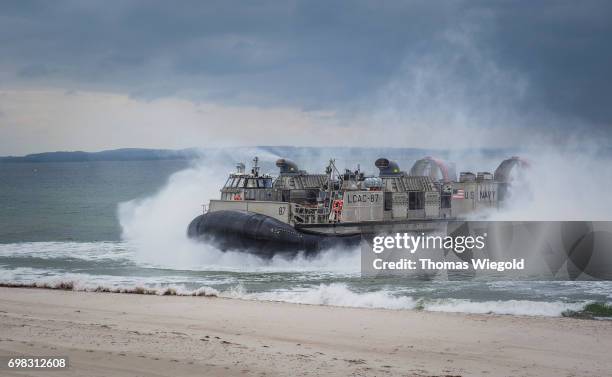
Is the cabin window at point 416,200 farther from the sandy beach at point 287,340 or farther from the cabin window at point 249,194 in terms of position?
the sandy beach at point 287,340

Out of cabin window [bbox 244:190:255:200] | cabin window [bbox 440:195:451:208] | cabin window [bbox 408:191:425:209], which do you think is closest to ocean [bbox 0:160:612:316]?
cabin window [bbox 244:190:255:200]

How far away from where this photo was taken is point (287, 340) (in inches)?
382

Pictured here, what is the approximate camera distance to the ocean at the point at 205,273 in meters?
13.9

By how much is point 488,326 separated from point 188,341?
4579 mm

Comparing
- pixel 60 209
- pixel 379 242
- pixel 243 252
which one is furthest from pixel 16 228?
pixel 379 242

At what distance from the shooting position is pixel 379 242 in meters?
20.2

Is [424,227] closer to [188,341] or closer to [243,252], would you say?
[243,252]

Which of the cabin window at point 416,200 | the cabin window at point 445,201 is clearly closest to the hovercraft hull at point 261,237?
the cabin window at point 416,200

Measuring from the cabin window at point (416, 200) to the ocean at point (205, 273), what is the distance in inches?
128

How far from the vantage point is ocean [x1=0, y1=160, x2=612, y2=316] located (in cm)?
1395

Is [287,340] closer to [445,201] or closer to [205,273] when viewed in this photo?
[205,273]

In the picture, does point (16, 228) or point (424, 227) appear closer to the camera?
point (424, 227)

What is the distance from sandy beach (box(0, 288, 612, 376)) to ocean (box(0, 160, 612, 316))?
1503 millimetres

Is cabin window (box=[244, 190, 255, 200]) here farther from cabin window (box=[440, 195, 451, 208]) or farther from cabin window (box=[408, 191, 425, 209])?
cabin window (box=[440, 195, 451, 208])
